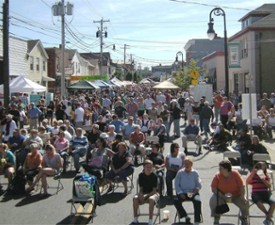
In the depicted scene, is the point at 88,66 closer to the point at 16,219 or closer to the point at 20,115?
the point at 20,115

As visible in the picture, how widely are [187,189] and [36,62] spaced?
124 ft

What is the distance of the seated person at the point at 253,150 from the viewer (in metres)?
12.8

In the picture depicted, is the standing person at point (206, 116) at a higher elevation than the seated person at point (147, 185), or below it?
higher

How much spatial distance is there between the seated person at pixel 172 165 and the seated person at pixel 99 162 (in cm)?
181

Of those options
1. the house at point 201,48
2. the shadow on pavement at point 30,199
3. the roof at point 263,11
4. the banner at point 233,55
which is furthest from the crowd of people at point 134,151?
the house at point 201,48

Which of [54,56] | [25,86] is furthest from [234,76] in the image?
[25,86]

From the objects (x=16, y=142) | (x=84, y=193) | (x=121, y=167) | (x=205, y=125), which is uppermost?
(x=205, y=125)

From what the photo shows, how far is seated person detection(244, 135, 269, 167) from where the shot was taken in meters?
12.8

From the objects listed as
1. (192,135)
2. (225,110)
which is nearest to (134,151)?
(192,135)

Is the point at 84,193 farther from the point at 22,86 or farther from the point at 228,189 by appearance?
the point at 22,86

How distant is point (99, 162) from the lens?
463 inches

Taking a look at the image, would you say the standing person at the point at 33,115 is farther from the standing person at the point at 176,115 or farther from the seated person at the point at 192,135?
the seated person at the point at 192,135

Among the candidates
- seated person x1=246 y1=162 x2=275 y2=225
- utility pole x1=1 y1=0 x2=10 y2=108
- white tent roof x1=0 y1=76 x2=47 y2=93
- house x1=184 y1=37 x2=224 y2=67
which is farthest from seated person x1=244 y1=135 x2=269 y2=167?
house x1=184 y1=37 x2=224 y2=67

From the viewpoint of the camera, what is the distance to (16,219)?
9.04 meters
